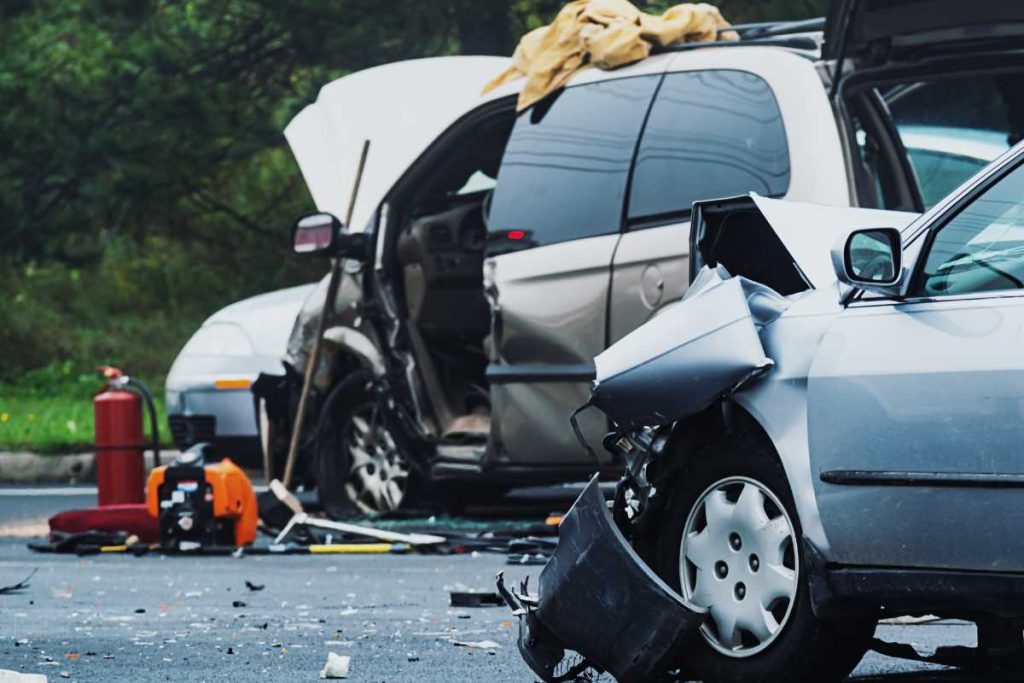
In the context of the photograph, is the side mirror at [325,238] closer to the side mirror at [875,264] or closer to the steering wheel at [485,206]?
the steering wheel at [485,206]

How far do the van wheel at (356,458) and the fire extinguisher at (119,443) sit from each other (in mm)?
881

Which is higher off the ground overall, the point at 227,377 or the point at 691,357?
the point at 691,357

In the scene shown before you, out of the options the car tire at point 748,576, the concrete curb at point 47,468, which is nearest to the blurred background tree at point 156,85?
the concrete curb at point 47,468

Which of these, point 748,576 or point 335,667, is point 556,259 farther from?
point 748,576

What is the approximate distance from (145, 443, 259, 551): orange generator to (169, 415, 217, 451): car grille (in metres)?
2.25

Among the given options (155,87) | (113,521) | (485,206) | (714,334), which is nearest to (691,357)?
(714,334)

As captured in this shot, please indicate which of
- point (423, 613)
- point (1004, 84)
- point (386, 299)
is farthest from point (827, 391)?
point (386, 299)

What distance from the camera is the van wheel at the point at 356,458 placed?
10133 millimetres

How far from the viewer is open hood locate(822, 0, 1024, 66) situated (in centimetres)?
736

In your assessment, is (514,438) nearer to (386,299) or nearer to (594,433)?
(594,433)

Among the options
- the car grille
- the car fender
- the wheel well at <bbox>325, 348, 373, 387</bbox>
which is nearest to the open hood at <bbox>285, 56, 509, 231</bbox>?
the car fender

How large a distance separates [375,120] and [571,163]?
6.34ft

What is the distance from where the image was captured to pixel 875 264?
16.1 ft

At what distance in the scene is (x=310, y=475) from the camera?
1054 cm
